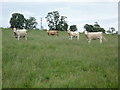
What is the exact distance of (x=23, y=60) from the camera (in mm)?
9516

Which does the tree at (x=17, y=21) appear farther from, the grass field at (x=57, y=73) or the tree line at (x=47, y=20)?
the grass field at (x=57, y=73)

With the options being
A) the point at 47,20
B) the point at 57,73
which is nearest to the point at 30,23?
the point at 47,20

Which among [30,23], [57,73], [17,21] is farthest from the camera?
[30,23]

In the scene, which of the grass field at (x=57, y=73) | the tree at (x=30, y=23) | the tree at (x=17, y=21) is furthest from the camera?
the tree at (x=30, y=23)

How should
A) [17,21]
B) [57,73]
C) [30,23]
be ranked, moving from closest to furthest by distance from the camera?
→ 1. [57,73]
2. [17,21]
3. [30,23]

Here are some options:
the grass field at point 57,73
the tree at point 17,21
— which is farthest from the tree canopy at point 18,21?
the grass field at point 57,73

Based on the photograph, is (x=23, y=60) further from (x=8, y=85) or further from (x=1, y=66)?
(x=8, y=85)

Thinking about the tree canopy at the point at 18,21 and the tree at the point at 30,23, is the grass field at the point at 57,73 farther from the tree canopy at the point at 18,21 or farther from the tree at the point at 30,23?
the tree at the point at 30,23

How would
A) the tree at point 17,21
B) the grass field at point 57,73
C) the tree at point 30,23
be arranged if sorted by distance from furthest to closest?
1. the tree at point 30,23
2. the tree at point 17,21
3. the grass field at point 57,73

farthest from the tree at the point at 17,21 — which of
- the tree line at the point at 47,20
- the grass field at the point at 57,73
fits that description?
the grass field at the point at 57,73

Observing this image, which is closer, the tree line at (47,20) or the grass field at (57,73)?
the grass field at (57,73)

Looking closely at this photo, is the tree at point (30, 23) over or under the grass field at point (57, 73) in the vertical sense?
over

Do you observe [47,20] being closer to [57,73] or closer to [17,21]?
[17,21]

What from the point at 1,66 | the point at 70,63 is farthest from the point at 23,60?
the point at 70,63
